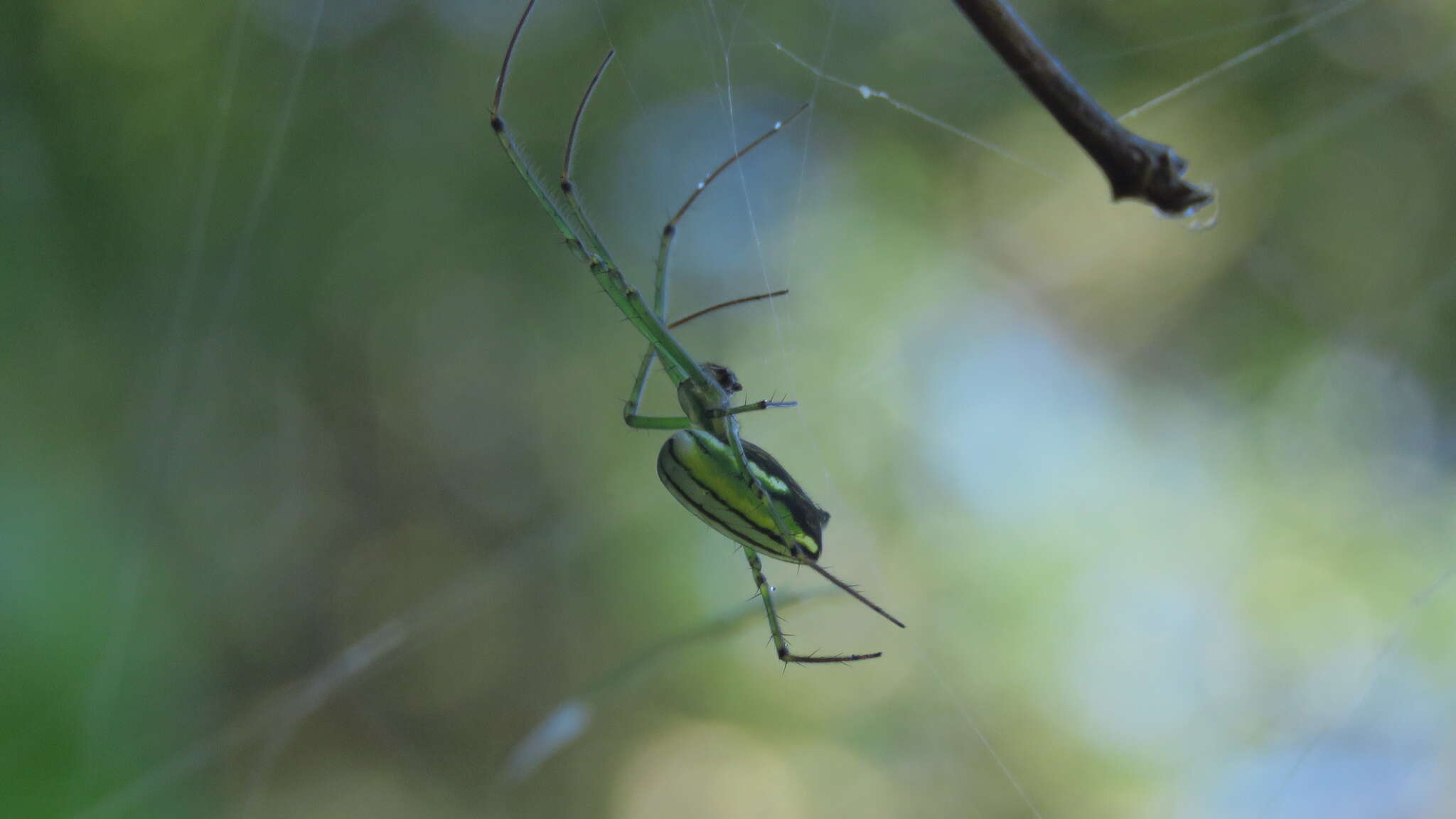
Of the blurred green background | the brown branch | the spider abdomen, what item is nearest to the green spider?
the spider abdomen

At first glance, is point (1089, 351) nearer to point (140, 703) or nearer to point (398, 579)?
point (398, 579)

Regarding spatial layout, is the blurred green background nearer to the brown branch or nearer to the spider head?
the spider head

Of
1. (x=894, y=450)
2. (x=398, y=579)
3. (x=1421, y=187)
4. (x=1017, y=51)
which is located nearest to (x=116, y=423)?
(x=398, y=579)

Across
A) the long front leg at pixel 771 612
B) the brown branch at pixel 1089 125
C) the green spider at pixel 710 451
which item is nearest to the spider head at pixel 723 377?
the green spider at pixel 710 451

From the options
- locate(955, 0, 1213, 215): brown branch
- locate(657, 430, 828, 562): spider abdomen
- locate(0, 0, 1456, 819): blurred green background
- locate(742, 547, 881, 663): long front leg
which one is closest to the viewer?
locate(955, 0, 1213, 215): brown branch

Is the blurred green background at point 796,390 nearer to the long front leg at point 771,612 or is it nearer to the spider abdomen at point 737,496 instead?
the long front leg at point 771,612
